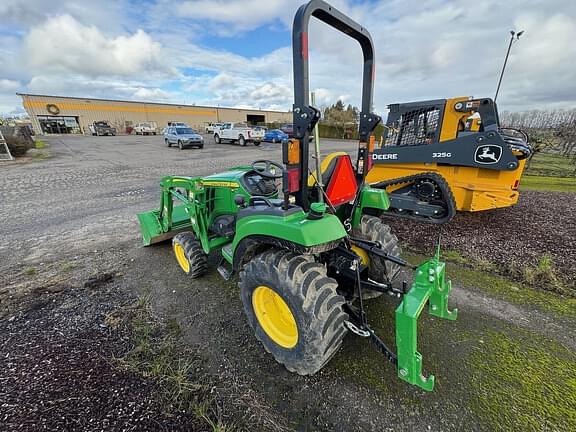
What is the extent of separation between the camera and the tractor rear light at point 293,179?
6.28ft

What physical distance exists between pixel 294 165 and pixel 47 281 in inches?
143

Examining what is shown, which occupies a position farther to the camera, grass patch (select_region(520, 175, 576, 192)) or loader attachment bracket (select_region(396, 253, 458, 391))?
grass patch (select_region(520, 175, 576, 192))

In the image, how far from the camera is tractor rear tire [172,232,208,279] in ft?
11.1

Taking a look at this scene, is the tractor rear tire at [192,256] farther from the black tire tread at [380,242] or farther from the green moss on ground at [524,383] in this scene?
the green moss on ground at [524,383]

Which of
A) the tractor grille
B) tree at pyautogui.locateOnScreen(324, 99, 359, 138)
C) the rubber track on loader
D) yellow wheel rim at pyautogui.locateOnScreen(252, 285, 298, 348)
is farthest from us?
tree at pyautogui.locateOnScreen(324, 99, 359, 138)

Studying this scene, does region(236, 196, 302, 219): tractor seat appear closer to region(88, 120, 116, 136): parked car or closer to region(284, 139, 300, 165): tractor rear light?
region(284, 139, 300, 165): tractor rear light

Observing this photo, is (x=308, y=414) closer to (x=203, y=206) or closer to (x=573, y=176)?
(x=203, y=206)

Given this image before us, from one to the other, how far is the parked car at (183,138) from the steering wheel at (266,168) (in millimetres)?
18070

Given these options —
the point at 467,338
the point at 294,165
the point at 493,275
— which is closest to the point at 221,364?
the point at 294,165

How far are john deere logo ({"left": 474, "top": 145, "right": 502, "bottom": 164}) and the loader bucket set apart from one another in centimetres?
499

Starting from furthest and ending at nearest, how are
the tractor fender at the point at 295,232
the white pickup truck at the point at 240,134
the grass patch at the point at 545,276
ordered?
the white pickup truck at the point at 240,134 → the grass patch at the point at 545,276 → the tractor fender at the point at 295,232

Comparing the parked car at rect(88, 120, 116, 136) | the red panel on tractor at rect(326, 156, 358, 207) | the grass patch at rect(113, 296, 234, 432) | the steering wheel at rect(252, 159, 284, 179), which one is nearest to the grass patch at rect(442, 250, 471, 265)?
the red panel on tractor at rect(326, 156, 358, 207)

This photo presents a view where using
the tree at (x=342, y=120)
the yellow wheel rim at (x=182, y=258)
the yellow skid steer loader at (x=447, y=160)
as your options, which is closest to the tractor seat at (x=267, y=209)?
the yellow wheel rim at (x=182, y=258)

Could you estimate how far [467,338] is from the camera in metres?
2.49
